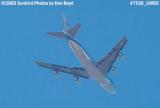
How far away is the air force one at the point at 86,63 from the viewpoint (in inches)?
147

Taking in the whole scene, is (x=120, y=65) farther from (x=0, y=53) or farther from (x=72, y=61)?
(x=0, y=53)

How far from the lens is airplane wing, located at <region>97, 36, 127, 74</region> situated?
12.3 feet

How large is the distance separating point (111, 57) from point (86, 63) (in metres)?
0.11

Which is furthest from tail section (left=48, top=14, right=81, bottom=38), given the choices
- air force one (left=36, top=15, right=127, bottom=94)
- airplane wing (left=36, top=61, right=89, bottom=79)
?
airplane wing (left=36, top=61, right=89, bottom=79)

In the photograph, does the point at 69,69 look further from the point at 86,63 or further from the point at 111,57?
the point at 111,57

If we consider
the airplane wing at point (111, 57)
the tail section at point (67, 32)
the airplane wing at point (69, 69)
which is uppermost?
the tail section at point (67, 32)

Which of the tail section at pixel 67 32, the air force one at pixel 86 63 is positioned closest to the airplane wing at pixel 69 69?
the air force one at pixel 86 63

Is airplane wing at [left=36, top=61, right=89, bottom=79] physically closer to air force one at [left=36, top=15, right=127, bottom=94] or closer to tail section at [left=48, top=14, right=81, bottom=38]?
air force one at [left=36, top=15, right=127, bottom=94]

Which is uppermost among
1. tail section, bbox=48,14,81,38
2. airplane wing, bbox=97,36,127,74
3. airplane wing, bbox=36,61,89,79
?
tail section, bbox=48,14,81,38

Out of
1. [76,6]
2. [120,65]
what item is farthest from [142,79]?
[76,6]

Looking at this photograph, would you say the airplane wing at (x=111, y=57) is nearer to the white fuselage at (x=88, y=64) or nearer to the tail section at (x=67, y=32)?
the white fuselage at (x=88, y=64)

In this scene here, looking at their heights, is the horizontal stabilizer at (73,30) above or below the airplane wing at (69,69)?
above

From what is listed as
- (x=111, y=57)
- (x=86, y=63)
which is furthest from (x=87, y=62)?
(x=111, y=57)

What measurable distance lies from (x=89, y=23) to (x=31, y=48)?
278 millimetres
